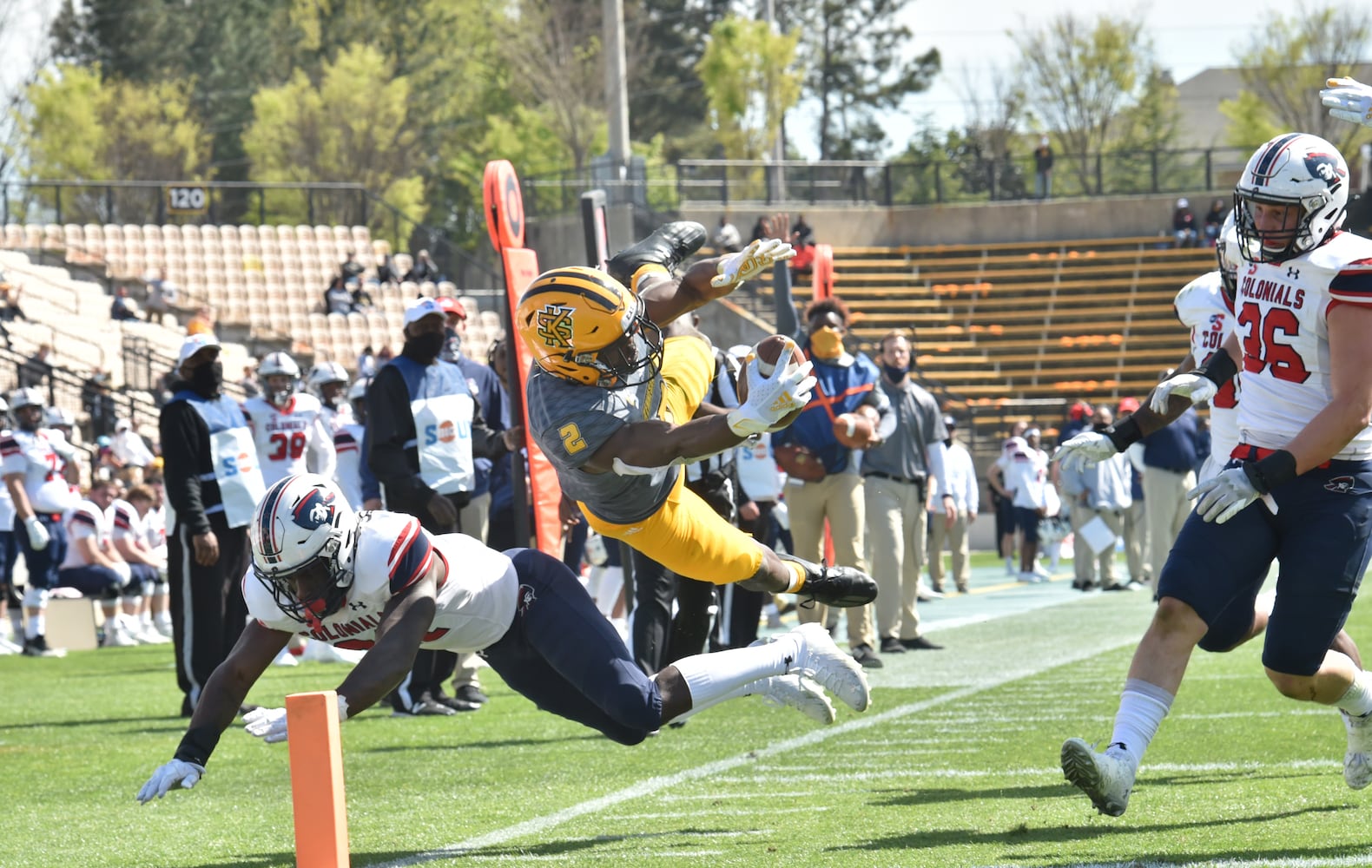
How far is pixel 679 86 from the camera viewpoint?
52.3 m

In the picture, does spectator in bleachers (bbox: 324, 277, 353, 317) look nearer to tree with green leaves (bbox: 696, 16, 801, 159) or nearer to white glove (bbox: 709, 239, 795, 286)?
tree with green leaves (bbox: 696, 16, 801, 159)

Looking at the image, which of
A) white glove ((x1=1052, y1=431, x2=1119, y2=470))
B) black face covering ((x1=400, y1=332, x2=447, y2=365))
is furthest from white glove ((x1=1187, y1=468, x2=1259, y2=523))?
black face covering ((x1=400, y1=332, x2=447, y2=365))

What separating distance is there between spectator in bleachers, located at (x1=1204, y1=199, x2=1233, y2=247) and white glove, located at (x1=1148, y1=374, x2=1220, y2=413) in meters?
27.6

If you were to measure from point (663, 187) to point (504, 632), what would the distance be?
95.4 feet

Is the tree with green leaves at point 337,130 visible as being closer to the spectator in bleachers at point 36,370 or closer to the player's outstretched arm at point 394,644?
the spectator in bleachers at point 36,370

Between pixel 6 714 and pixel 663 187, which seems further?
pixel 663 187

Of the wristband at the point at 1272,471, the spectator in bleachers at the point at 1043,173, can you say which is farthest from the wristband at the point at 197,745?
the spectator in bleachers at the point at 1043,173

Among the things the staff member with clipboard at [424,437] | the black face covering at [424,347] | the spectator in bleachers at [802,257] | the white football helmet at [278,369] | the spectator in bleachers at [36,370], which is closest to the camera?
the staff member with clipboard at [424,437]

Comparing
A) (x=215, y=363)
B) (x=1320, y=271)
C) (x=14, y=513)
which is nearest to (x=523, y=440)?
(x=215, y=363)

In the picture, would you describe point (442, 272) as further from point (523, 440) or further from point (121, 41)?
point (523, 440)

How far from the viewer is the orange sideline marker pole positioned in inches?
150

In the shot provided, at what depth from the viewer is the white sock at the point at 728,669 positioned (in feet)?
17.2

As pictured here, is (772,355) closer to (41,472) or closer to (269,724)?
(269,724)

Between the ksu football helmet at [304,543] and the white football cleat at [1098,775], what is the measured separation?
6.23ft
